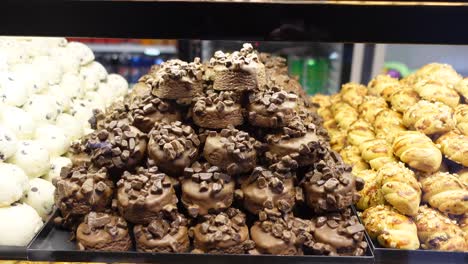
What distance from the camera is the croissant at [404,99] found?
86.8 inches

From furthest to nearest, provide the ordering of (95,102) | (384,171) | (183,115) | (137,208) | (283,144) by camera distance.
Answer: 1. (95,102)
2. (384,171)
3. (183,115)
4. (283,144)
5. (137,208)

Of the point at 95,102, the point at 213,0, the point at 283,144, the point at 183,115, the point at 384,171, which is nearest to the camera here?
the point at 213,0

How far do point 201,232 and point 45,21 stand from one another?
0.71 metres

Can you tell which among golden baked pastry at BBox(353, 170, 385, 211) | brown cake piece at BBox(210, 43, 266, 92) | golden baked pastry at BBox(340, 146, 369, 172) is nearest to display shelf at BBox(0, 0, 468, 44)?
brown cake piece at BBox(210, 43, 266, 92)

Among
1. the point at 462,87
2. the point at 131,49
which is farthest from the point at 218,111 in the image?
the point at 131,49

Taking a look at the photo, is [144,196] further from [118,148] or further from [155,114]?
[155,114]

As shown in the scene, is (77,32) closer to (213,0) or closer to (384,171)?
(213,0)

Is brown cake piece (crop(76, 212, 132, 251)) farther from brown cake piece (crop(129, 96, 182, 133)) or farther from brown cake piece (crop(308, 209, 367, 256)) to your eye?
brown cake piece (crop(308, 209, 367, 256))

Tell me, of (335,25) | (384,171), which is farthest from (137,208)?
(384,171)

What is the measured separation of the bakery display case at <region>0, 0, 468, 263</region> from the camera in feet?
4.06

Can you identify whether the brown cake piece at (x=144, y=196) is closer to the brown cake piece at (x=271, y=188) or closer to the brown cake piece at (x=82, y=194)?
the brown cake piece at (x=82, y=194)

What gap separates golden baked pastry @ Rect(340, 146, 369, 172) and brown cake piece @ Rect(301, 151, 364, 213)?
1.53 ft

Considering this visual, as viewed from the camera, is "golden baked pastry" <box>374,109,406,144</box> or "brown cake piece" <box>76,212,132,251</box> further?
"golden baked pastry" <box>374,109,406,144</box>

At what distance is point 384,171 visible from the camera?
1.75 metres
